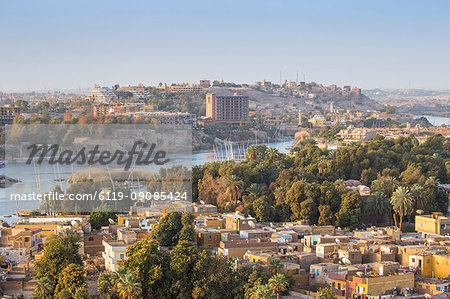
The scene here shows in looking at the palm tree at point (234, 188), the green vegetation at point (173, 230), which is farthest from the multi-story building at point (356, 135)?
the green vegetation at point (173, 230)

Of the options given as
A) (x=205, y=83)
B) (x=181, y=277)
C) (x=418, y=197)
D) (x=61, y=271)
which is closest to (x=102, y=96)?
(x=205, y=83)

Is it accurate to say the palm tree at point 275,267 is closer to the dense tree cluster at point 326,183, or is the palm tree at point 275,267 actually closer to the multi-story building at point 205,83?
the dense tree cluster at point 326,183

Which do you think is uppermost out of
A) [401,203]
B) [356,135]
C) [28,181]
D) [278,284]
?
[278,284]

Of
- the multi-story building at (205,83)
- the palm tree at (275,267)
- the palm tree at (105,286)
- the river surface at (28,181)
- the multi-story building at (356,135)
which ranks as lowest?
the river surface at (28,181)

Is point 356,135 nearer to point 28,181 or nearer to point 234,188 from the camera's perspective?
point 28,181

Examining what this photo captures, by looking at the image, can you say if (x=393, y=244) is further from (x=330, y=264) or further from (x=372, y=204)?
(x=372, y=204)

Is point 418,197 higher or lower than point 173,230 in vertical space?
lower
